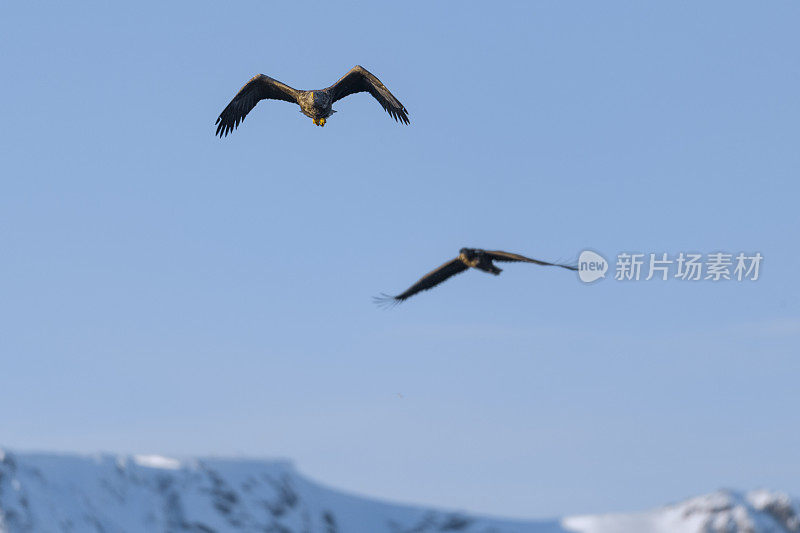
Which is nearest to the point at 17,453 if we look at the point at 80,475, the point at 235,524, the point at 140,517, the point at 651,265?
the point at 80,475

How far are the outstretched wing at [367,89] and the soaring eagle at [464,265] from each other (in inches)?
189

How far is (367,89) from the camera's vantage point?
3625 cm

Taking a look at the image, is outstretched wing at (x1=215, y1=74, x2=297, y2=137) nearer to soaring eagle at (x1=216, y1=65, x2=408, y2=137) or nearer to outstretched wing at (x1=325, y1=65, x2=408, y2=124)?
soaring eagle at (x1=216, y1=65, x2=408, y2=137)

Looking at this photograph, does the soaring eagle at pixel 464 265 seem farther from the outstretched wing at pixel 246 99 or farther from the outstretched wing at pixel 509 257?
the outstretched wing at pixel 246 99

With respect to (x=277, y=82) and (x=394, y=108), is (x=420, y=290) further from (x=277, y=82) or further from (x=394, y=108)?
(x=277, y=82)

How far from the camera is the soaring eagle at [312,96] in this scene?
3400 centimetres

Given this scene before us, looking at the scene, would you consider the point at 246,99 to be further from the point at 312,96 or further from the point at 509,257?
the point at 509,257

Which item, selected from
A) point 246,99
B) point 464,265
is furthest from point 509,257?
point 246,99

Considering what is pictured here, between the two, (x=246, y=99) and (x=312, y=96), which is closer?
(x=312, y=96)

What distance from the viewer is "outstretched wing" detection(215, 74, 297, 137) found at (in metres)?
37.4

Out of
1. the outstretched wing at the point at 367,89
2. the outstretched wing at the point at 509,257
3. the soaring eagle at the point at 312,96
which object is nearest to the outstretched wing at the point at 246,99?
the soaring eagle at the point at 312,96

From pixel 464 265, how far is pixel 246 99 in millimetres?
10199

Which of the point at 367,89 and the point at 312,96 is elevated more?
the point at 367,89

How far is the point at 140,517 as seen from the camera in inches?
7313
